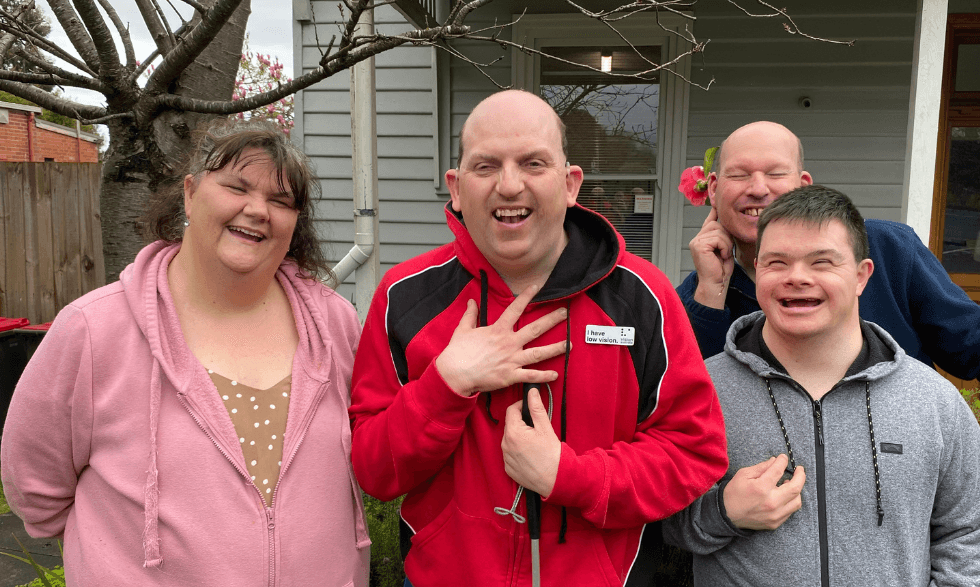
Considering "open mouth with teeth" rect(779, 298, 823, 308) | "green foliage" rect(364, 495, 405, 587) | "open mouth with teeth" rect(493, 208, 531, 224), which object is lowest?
"green foliage" rect(364, 495, 405, 587)

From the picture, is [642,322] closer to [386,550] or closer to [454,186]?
[454,186]

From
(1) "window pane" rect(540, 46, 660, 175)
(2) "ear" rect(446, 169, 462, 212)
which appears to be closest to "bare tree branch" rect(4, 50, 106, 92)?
(2) "ear" rect(446, 169, 462, 212)

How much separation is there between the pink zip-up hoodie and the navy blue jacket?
129 cm

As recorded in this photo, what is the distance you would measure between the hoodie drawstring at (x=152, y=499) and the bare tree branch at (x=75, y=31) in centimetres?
163

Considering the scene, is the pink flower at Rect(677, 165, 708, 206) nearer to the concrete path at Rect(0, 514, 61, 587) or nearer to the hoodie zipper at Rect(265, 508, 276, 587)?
the hoodie zipper at Rect(265, 508, 276, 587)

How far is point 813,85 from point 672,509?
4811mm

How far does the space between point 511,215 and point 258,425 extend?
83 centimetres

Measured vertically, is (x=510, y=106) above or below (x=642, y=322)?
above

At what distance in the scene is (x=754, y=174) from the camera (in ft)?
6.72

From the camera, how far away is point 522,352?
1.55m

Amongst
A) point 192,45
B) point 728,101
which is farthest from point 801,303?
point 728,101

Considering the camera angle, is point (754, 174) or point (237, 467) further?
point (754, 174)

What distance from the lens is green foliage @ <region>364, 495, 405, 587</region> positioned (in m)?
2.66

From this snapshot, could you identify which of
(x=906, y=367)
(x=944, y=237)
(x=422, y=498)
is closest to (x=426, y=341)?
(x=422, y=498)
